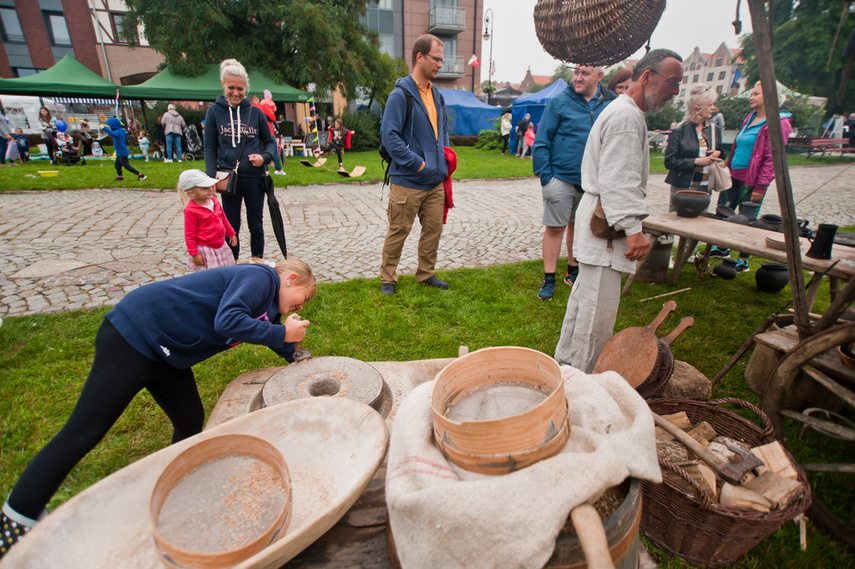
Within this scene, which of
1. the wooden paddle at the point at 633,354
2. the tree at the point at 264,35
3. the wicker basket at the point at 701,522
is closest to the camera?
the wicker basket at the point at 701,522

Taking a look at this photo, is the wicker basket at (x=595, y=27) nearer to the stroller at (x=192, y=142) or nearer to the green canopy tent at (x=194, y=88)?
the green canopy tent at (x=194, y=88)

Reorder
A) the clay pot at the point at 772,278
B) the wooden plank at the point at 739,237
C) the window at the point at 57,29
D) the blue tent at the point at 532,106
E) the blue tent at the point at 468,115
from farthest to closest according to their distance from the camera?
the window at the point at 57,29
the blue tent at the point at 468,115
the blue tent at the point at 532,106
the clay pot at the point at 772,278
the wooden plank at the point at 739,237

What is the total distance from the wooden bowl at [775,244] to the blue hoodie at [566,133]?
157 cm

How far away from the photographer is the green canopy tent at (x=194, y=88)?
16766mm

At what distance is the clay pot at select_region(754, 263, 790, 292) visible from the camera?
4.53 meters

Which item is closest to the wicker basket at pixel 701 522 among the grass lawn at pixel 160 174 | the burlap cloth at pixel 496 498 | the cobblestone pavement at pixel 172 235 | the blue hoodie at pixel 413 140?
the burlap cloth at pixel 496 498

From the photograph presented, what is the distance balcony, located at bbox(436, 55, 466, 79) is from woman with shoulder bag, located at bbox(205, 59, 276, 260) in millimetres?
34165

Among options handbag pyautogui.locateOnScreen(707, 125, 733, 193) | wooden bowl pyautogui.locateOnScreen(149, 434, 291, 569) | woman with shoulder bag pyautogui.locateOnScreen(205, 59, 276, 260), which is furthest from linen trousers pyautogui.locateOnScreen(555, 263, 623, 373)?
handbag pyautogui.locateOnScreen(707, 125, 733, 193)

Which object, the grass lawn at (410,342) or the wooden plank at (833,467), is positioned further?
the grass lawn at (410,342)

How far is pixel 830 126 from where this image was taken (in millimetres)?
18594

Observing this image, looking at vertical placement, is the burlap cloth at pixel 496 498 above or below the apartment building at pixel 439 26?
below

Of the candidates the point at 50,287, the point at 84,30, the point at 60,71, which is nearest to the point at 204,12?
the point at 60,71

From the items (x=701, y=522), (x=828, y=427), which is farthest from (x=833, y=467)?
(x=701, y=522)

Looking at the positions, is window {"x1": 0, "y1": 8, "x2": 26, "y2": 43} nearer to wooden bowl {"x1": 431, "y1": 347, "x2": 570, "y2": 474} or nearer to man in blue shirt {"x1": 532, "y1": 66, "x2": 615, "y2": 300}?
man in blue shirt {"x1": 532, "y1": 66, "x2": 615, "y2": 300}
